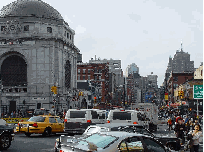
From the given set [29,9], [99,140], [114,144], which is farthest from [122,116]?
[29,9]

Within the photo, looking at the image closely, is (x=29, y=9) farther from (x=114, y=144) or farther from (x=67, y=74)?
(x=114, y=144)

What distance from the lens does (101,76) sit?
129625mm

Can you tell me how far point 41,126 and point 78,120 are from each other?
9.40 feet

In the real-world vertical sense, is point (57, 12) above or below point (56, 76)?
above

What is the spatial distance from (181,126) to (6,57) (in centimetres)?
5939

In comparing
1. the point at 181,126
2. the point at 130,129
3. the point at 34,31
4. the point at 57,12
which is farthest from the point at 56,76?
the point at 130,129

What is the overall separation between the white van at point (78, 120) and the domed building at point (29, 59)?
4538 cm

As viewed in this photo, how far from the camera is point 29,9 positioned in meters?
76.1

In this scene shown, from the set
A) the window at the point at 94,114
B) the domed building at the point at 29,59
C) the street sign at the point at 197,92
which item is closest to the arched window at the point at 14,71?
the domed building at the point at 29,59

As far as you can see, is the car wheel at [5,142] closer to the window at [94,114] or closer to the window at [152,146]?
the window at [94,114]

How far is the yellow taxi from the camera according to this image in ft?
81.0

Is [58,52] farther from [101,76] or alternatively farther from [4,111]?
[101,76]

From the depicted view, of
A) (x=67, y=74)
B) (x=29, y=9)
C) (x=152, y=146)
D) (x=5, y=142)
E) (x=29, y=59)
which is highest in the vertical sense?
(x=29, y=9)

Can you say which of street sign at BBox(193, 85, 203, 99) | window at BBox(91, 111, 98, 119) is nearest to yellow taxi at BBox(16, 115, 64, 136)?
window at BBox(91, 111, 98, 119)
